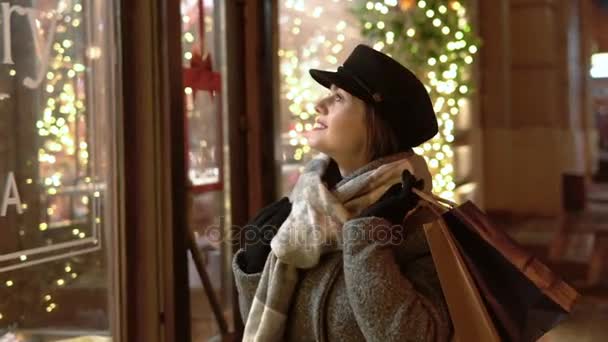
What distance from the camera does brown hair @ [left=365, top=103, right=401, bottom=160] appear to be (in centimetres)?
151

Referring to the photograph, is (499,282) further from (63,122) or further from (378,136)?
(63,122)

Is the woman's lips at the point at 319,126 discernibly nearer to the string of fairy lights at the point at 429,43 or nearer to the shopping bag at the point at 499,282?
the shopping bag at the point at 499,282

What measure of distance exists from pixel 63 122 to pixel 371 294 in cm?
161

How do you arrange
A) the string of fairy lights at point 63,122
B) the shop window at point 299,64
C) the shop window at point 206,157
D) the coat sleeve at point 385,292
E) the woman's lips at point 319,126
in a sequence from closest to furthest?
the coat sleeve at point 385,292 → the woman's lips at point 319,126 → the string of fairy lights at point 63,122 → the shop window at point 206,157 → the shop window at point 299,64

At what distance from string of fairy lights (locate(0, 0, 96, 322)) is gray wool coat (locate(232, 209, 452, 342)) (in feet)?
4.18

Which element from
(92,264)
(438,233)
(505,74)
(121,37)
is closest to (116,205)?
(92,264)

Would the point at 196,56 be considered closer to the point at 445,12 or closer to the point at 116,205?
the point at 116,205

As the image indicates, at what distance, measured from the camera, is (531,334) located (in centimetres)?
135

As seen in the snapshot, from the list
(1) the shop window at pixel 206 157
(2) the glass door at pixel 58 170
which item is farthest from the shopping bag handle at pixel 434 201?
(1) the shop window at pixel 206 157

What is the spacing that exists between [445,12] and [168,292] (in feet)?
10.9

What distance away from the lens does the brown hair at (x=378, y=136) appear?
151 centimetres

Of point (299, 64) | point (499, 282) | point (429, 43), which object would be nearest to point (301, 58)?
point (299, 64)

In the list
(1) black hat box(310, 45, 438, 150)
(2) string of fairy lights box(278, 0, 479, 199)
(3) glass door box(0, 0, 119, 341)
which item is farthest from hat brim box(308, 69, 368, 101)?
(2) string of fairy lights box(278, 0, 479, 199)

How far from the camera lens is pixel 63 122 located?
8.39 feet
